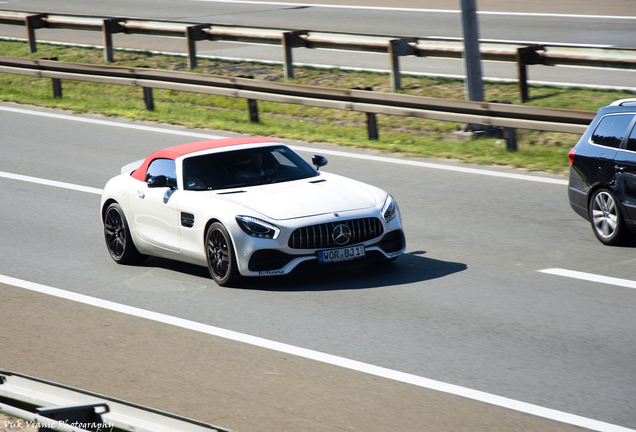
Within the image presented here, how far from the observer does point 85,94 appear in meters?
22.6

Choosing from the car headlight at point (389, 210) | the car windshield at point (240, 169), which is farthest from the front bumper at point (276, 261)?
the car windshield at point (240, 169)

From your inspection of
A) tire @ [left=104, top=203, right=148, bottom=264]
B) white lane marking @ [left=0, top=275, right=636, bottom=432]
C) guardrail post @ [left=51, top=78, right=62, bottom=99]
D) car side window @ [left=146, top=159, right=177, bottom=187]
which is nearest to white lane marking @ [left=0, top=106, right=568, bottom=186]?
guardrail post @ [left=51, top=78, right=62, bottom=99]

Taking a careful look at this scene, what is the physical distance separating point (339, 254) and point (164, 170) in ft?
8.05

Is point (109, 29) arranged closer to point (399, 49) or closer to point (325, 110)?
point (325, 110)

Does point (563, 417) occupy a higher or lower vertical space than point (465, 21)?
lower

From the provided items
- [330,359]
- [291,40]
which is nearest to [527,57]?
[291,40]

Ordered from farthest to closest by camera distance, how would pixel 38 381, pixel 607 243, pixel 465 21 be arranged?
pixel 465 21 < pixel 607 243 < pixel 38 381

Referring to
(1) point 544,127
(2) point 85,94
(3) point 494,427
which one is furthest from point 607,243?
(2) point 85,94

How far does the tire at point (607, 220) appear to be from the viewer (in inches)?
392

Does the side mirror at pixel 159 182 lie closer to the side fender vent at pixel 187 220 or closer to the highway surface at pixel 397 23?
the side fender vent at pixel 187 220

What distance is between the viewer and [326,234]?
354 inches

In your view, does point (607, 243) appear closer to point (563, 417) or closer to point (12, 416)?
point (563, 417)

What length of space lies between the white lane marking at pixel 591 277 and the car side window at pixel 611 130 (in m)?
1.75

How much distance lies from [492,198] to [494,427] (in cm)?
715
